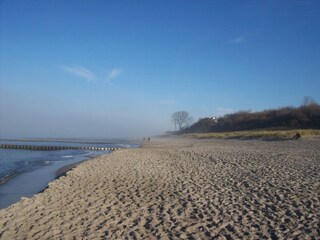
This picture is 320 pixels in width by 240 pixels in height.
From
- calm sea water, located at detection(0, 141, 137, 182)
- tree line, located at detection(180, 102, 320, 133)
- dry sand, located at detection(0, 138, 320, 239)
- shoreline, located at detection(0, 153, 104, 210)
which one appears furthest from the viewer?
tree line, located at detection(180, 102, 320, 133)

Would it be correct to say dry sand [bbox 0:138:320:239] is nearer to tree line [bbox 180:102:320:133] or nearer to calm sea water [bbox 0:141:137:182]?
calm sea water [bbox 0:141:137:182]

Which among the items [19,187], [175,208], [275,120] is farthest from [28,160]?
[275,120]

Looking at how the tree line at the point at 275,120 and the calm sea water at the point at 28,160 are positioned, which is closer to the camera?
the calm sea water at the point at 28,160

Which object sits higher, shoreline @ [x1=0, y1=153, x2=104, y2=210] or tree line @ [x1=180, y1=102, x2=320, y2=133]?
tree line @ [x1=180, y1=102, x2=320, y2=133]

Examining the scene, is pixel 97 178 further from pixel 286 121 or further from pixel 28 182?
pixel 286 121

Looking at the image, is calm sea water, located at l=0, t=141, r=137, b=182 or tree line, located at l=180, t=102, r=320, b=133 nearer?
calm sea water, located at l=0, t=141, r=137, b=182

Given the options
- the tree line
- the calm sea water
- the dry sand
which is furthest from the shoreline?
the tree line

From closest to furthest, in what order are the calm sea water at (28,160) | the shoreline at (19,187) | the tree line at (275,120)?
the shoreline at (19,187) < the calm sea water at (28,160) < the tree line at (275,120)

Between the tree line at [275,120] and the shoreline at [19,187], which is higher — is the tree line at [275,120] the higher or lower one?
the higher one

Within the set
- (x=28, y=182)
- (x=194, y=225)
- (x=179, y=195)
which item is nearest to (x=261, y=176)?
(x=179, y=195)

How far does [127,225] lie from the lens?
21.8 feet

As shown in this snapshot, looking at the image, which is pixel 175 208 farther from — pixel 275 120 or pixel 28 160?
pixel 275 120

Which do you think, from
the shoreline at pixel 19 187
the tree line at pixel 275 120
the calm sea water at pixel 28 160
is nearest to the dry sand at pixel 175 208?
the shoreline at pixel 19 187

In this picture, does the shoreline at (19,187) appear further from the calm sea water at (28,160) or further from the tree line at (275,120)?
the tree line at (275,120)
